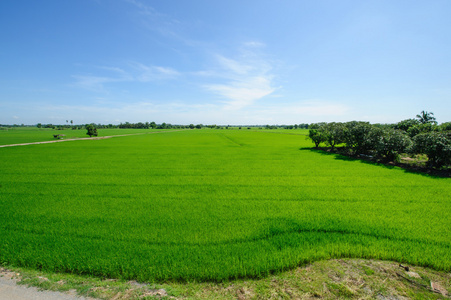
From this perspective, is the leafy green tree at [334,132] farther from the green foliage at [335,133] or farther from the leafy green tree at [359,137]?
the leafy green tree at [359,137]

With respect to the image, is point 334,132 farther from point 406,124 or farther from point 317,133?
point 406,124

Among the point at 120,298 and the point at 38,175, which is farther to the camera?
the point at 38,175

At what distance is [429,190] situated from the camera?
11.5 meters

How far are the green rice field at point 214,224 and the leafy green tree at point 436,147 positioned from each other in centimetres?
293

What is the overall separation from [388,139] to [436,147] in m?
4.13

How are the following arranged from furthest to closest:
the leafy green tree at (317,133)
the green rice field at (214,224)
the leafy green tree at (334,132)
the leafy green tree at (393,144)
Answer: the leafy green tree at (317,133)
the leafy green tree at (334,132)
the leafy green tree at (393,144)
the green rice field at (214,224)

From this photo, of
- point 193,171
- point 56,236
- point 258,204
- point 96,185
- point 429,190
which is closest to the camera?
point 56,236

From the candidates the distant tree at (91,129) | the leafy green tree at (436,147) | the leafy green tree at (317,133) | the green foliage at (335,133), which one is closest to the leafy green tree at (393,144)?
the leafy green tree at (436,147)

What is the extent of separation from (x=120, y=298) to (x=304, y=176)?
14.2m

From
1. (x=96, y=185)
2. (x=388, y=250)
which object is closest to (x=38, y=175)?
(x=96, y=185)

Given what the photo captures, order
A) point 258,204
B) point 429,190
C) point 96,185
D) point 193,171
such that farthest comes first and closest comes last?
point 193,171 < point 96,185 < point 429,190 < point 258,204

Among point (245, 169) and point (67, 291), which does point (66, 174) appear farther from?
point (245, 169)

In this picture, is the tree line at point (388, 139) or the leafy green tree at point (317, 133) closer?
the tree line at point (388, 139)

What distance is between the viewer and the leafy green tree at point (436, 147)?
602 inches
